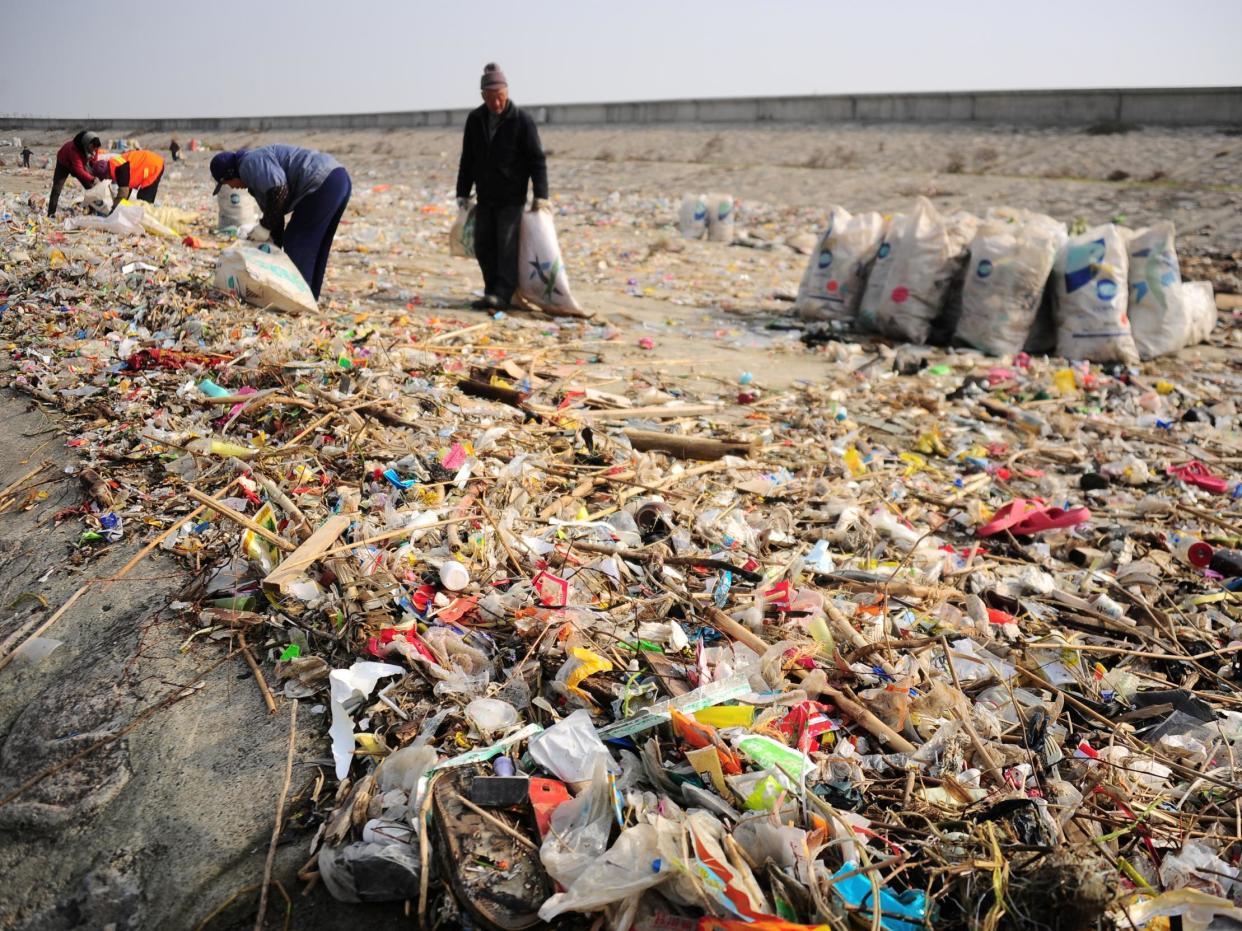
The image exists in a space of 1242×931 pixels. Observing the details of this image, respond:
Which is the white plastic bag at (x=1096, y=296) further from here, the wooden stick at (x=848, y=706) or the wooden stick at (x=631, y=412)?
the wooden stick at (x=848, y=706)

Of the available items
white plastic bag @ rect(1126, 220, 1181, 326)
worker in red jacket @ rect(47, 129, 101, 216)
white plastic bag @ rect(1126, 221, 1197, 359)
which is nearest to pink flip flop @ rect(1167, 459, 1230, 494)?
white plastic bag @ rect(1126, 221, 1197, 359)

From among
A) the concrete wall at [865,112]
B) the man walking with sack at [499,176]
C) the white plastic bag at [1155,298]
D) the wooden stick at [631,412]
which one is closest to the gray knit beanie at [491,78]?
the man walking with sack at [499,176]

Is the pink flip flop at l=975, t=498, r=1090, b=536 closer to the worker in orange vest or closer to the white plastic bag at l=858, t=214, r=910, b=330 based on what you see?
the white plastic bag at l=858, t=214, r=910, b=330

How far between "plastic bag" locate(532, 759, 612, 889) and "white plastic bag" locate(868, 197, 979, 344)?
5356 mm

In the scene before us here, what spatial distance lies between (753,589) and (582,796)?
1.11 meters

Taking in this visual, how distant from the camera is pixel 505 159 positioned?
590cm

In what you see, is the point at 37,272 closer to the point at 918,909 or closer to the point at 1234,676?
the point at 918,909

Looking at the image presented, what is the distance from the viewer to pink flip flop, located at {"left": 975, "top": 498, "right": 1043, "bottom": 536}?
353cm

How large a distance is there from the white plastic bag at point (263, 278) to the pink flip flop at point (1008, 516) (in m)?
3.87

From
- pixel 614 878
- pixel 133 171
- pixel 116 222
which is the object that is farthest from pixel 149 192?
pixel 614 878

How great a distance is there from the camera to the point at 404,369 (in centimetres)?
422

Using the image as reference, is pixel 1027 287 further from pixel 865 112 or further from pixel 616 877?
pixel 865 112

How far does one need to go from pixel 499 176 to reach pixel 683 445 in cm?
311

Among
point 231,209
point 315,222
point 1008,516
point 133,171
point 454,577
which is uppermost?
point 133,171
